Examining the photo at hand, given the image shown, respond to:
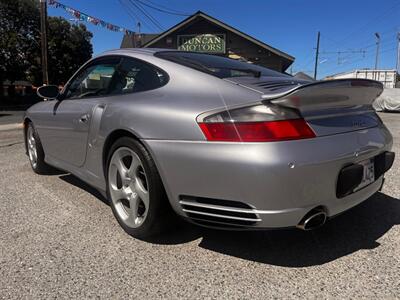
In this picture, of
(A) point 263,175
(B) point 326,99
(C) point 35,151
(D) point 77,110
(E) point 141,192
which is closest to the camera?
(A) point 263,175

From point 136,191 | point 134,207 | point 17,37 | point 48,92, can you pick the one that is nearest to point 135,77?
point 136,191

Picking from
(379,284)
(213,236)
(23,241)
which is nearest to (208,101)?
(213,236)

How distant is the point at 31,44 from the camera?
32.5 metres

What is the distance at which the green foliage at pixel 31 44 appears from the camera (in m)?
30.9

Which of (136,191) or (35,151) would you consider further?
(35,151)

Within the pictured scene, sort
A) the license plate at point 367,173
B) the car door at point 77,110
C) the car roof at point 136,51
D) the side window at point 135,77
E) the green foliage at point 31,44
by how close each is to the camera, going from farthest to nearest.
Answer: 1. the green foliage at point 31,44
2. the car door at point 77,110
3. the car roof at point 136,51
4. the side window at point 135,77
5. the license plate at point 367,173

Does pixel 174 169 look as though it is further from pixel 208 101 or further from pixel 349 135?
pixel 349 135

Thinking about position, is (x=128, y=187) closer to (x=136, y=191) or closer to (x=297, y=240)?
(x=136, y=191)

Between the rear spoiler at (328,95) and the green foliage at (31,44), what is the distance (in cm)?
3207

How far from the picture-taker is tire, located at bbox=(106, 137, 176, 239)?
2.69m

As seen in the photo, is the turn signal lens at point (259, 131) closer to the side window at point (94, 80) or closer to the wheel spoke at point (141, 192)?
the wheel spoke at point (141, 192)

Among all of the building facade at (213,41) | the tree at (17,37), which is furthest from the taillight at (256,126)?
the tree at (17,37)

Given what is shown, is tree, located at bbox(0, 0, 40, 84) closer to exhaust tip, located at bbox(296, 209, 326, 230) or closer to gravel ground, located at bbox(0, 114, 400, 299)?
gravel ground, located at bbox(0, 114, 400, 299)

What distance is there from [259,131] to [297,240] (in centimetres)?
106
